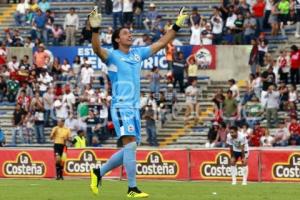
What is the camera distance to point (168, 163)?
101 feet

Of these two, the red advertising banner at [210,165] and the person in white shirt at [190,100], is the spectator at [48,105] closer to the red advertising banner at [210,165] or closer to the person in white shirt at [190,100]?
the person in white shirt at [190,100]

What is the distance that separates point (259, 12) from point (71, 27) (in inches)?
313

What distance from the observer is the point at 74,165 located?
32.3 metres

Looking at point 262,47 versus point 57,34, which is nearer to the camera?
point 262,47

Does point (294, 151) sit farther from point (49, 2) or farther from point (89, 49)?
point (49, 2)

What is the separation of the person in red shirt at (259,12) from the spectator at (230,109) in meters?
4.76

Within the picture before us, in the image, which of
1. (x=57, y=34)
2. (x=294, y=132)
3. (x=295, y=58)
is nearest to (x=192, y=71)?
(x=295, y=58)

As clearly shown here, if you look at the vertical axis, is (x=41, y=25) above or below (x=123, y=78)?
above

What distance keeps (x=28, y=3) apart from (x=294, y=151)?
1988cm

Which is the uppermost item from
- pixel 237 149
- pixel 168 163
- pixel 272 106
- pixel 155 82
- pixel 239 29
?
pixel 239 29

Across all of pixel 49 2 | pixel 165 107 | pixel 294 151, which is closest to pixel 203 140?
pixel 165 107

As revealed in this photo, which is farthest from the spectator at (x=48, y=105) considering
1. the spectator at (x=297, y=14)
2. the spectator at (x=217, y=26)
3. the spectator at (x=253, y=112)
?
the spectator at (x=297, y=14)

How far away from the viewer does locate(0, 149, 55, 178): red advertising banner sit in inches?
1268

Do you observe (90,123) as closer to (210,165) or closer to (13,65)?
(13,65)
